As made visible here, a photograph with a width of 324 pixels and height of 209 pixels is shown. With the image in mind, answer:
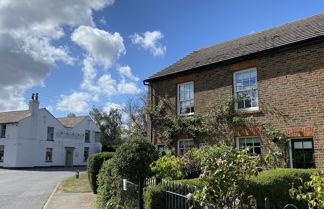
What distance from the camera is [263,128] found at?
427 inches

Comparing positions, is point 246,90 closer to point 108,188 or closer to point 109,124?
point 108,188

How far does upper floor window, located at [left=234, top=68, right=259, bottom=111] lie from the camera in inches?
458

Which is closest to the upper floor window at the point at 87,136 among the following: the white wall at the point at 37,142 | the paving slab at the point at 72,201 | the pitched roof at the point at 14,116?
the white wall at the point at 37,142

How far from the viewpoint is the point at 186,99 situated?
1416 centimetres

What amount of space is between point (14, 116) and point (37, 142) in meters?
4.85

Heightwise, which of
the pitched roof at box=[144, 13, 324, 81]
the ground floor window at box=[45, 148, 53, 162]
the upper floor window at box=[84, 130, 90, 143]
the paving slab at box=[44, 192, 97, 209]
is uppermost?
the pitched roof at box=[144, 13, 324, 81]

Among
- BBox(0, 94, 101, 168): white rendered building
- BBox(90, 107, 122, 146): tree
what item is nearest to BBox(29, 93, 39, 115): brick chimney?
BBox(0, 94, 101, 168): white rendered building

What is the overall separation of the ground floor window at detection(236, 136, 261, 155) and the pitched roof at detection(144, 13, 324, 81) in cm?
363

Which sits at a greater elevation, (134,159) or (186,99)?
(186,99)

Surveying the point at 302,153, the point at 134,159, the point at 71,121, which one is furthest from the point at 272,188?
the point at 71,121

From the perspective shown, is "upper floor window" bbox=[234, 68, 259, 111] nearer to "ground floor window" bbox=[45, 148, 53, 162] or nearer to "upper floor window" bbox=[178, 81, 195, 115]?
"upper floor window" bbox=[178, 81, 195, 115]

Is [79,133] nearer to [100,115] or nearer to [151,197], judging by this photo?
[100,115]

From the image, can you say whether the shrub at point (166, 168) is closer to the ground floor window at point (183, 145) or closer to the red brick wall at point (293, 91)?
the red brick wall at point (293, 91)

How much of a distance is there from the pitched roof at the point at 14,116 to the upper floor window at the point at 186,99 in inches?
1021
